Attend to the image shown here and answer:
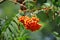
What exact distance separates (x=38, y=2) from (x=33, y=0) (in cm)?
6

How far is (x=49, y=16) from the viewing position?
2.15 m

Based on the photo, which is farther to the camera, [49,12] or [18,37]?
[49,12]

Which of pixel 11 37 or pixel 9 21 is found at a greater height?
pixel 9 21

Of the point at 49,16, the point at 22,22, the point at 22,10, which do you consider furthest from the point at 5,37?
the point at 49,16

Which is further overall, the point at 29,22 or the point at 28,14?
the point at 28,14

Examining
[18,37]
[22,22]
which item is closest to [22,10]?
[22,22]

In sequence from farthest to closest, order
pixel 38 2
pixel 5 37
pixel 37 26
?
pixel 38 2 → pixel 37 26 → pixel 5 37

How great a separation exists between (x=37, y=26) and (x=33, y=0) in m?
0.43

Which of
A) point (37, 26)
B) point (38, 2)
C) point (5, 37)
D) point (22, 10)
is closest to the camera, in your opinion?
point (5, 37)

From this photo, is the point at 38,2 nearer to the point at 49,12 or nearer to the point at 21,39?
the point at 49,12

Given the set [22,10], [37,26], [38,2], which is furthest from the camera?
[38,2]

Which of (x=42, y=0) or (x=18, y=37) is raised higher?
(x=42, y=0)

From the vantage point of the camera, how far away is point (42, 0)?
219 cm

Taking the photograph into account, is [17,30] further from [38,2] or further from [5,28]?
[38,2]
